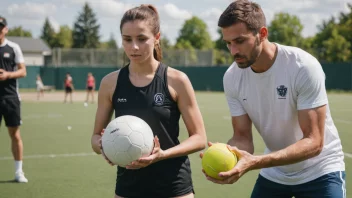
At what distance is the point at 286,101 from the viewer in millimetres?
3518

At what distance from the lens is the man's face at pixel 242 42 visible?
3223mm

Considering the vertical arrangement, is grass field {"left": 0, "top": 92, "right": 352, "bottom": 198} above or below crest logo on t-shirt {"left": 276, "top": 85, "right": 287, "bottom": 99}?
below

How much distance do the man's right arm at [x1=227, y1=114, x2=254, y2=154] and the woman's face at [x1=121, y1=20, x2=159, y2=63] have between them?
3.28 feet

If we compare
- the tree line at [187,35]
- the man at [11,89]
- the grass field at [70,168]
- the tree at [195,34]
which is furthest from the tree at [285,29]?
the man at [11,89]

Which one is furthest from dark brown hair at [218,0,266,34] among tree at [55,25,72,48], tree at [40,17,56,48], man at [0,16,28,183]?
tree at [40,17,56,48]

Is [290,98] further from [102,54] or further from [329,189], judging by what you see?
[102,54]

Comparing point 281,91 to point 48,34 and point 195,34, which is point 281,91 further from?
point 48,34

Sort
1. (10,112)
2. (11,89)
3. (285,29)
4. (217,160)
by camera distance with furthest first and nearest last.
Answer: (285,29) < (11,89) < (10,112) < (217,160)

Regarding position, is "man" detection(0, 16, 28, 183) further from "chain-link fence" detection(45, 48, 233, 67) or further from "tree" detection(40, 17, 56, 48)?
"tree" detection(40, 17, 56, 48)

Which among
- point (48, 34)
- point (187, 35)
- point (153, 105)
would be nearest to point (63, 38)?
point (48, 34)

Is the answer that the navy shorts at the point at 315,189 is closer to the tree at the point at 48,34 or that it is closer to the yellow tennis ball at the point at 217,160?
the yellow tennis ball at the point at 217,160

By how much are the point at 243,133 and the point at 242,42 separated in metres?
0.94

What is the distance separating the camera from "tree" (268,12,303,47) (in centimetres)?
10404

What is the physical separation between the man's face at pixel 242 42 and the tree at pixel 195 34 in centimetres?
11370
